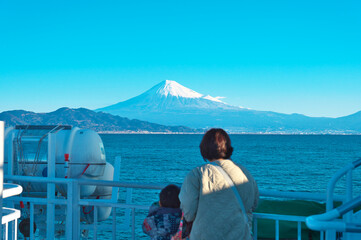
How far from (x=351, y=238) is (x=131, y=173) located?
54021mm

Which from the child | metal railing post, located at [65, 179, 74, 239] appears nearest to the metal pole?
metal railing post, located at [65, 179, 74, 239]

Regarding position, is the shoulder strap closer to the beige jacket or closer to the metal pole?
the beige jacket

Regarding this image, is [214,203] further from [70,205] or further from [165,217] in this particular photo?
[70,205]

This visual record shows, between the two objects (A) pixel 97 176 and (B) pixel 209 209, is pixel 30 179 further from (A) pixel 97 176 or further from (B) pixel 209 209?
(A) pixel 97 176

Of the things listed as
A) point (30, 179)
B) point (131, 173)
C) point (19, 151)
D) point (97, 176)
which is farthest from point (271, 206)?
point (131, 173)

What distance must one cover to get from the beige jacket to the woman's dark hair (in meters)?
0.07

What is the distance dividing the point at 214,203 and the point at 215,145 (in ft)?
1.34

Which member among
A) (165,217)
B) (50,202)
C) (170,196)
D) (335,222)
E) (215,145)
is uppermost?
(215,145)

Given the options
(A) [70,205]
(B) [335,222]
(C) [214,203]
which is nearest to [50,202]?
(A) [70,205]

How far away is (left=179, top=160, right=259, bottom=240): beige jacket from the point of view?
2957mm

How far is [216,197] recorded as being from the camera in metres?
2.97

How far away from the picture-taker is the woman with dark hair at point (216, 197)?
9.71ft

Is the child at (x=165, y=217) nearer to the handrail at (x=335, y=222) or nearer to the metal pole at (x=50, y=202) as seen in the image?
the handrail at (x=335, y=222)

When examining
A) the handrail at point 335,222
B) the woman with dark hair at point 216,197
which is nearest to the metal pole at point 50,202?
the woman with dark hair at point 216,197
